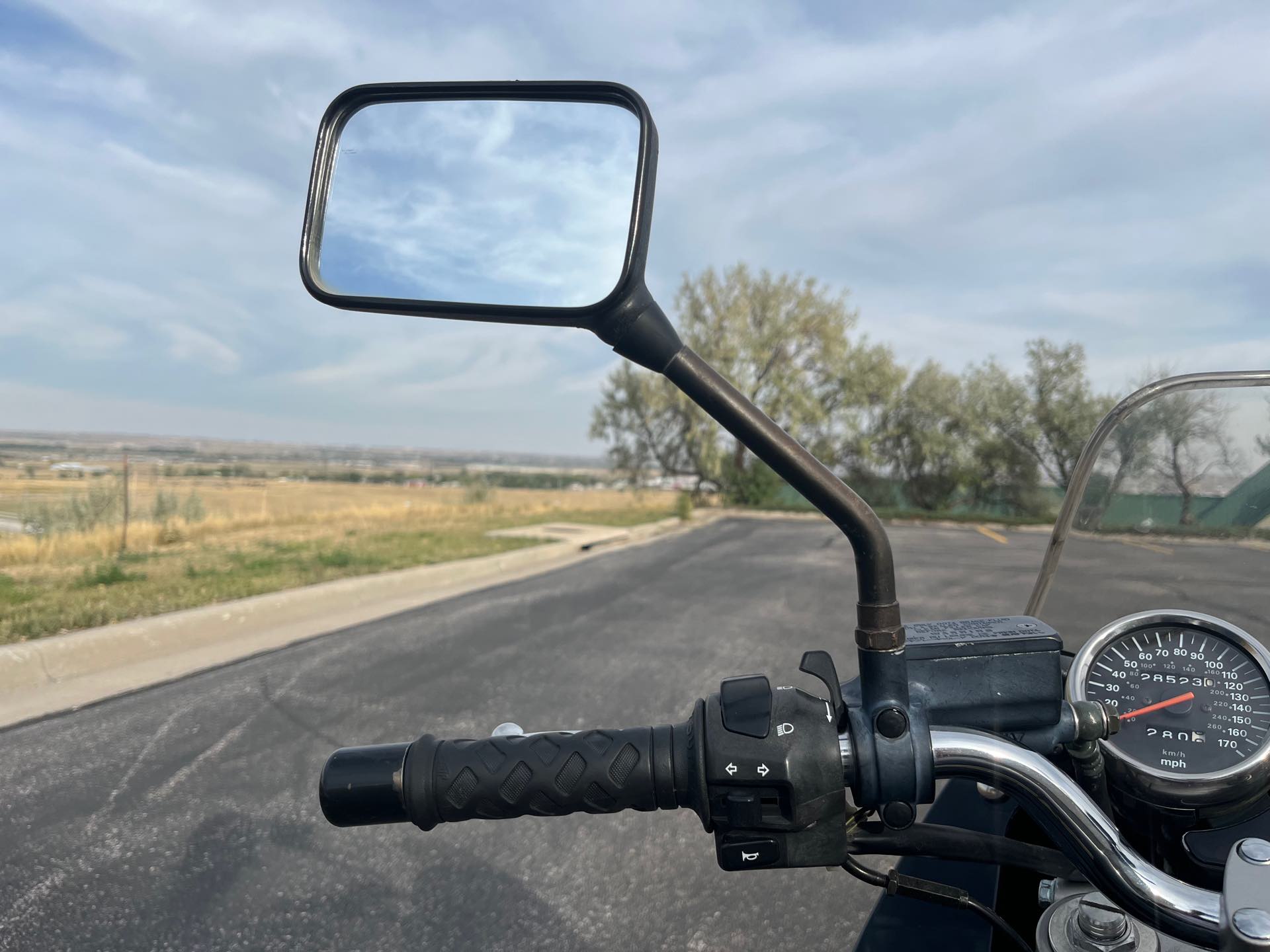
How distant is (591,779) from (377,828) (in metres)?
2.84

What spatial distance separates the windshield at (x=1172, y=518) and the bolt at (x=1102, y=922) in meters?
0.72

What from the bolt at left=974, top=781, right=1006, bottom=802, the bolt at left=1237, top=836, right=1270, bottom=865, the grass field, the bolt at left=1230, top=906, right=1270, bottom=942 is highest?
the bolt at left=1237, top=836, right=1270, bottom=865

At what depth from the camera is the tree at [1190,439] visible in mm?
1730

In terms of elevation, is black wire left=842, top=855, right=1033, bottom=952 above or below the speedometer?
below

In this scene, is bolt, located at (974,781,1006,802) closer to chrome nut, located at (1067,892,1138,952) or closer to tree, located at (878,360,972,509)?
chrome nut, located at (1067,892,1138,952)

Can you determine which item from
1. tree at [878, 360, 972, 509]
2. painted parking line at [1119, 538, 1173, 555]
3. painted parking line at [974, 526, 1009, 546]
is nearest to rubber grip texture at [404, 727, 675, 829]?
painted parking line at [1119, 538, 1173, 555]

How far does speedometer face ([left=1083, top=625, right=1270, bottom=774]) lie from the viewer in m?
1.34

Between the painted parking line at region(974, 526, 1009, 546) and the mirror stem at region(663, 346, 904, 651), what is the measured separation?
54.7 feet

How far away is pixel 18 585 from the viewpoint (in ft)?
26.4

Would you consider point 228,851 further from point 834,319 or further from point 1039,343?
point 834,319

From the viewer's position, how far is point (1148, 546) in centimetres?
183

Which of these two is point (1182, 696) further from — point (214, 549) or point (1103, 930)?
point (214, 549)

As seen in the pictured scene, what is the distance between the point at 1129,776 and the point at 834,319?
31.1 m

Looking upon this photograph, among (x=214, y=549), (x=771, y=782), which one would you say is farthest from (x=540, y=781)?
(x=214, y=549)
